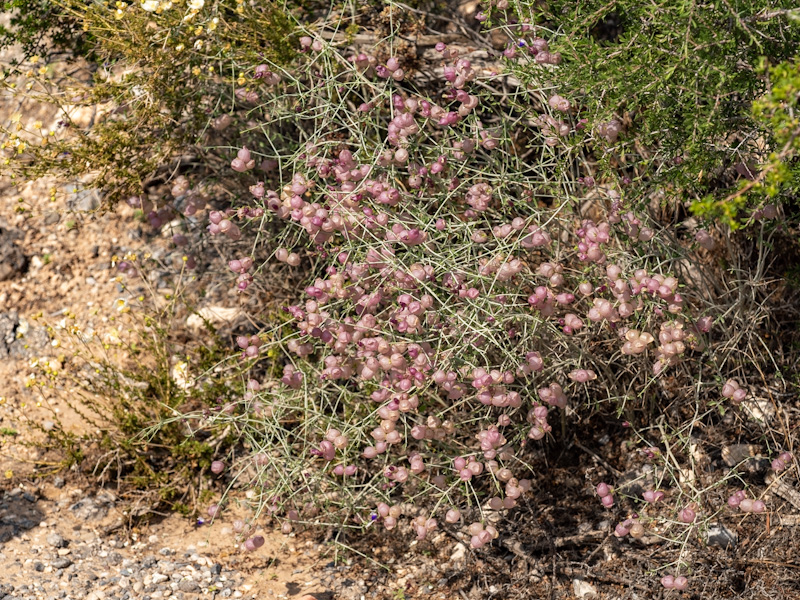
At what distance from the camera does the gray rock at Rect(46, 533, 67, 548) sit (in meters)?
3.53

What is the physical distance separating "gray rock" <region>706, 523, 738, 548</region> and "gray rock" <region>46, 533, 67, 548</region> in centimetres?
262

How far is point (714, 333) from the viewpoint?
11.8 ft

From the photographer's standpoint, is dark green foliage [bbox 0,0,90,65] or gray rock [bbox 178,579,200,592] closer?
gray rock [bbox 178,579,200,592]

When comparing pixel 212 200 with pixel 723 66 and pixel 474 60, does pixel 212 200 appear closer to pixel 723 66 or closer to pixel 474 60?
pixel 474 60

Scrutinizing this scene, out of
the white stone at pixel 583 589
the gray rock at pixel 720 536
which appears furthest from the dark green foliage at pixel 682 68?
the white stone at pixel 583 589

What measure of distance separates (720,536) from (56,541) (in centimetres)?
270

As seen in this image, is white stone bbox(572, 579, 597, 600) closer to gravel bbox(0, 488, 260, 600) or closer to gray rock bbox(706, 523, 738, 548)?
gray rock bbox(706, 523, 738, 548)

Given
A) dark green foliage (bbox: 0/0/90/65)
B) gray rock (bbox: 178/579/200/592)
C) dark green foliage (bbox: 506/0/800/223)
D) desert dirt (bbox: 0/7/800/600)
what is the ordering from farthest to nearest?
dark green foliage (bbox: 0/0/90/65) < gray rock (bbox: 178/579/200/592) < desert dirt (bbox: 0/7/800/600) < dark green foliage (bbox: 506/0/800/223)

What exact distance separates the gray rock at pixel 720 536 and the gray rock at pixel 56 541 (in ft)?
8.61

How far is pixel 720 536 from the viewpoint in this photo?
329cm

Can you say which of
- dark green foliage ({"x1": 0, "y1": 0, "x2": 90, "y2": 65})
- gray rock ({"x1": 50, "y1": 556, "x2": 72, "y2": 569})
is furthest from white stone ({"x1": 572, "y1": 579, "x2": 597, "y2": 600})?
dark green foliage ({"x1": 0, "y1": 0, "x2": 90, "y2": 65})

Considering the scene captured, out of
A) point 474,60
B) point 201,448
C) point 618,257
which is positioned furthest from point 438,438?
point 474,60

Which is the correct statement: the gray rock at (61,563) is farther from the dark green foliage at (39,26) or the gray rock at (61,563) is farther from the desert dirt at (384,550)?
the dark green foliage at (39,26)

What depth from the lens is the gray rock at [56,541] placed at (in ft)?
11.6
